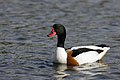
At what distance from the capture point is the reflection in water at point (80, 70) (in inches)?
477

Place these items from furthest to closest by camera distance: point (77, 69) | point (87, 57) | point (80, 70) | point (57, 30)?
1. point (87, 57)
2. point (57, 30)
3. point (77, 69)
4. point (80, 70)

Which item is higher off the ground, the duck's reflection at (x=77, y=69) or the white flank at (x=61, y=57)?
the white flank at (x=61, y=57)

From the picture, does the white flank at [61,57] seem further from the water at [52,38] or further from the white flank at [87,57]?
the white flank at [87,57]

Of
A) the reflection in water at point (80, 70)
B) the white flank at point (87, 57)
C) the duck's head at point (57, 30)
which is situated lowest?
the reflection in water at point (80, 70)

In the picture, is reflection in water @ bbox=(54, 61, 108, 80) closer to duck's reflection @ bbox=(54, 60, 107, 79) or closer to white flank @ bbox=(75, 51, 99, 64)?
duck's reflection @ bbox=(54, 60, 107, 79)

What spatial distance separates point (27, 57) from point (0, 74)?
86.2 inches

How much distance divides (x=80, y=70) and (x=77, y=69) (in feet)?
0.56

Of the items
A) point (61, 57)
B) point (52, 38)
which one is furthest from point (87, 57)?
point (52, 38)

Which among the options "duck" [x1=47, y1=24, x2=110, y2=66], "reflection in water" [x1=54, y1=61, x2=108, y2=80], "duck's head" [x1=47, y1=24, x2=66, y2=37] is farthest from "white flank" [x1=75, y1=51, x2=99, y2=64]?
"duck's head" [x1=47, y1=24, x2=66, y2=37]

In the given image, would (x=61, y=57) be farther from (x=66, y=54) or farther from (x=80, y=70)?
(x=80, y=70)

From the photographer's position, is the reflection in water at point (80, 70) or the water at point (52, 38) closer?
the reflection in water at point (80, 70)

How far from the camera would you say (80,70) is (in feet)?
41.5

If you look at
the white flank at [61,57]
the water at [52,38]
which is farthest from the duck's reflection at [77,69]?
the white flank at [61,57]

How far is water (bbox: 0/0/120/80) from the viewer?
12.3 m
